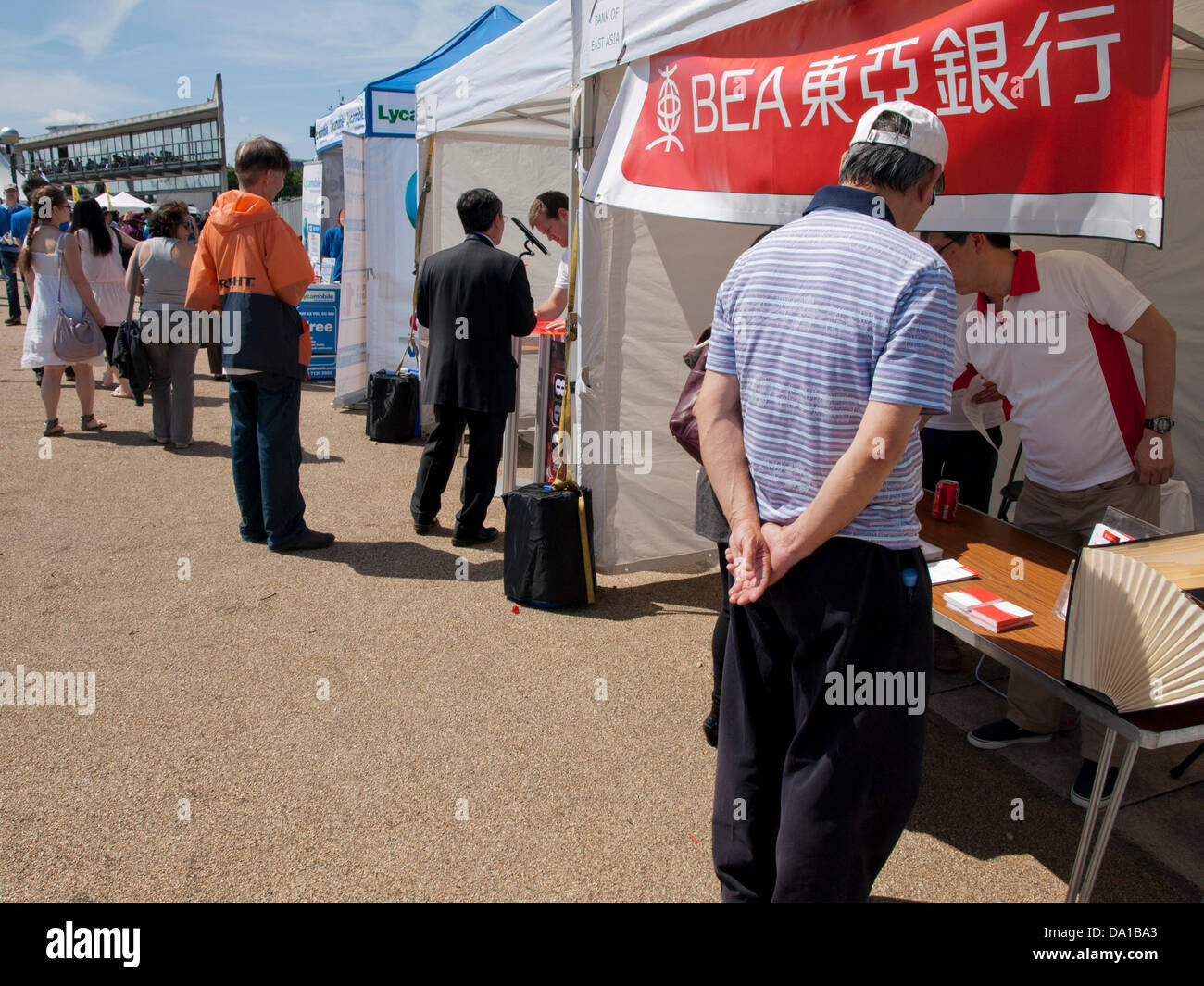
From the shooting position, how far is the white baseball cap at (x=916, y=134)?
1.60 metres

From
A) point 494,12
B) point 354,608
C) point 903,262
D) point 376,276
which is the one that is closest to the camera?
point 903,262

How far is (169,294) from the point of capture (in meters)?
6.51

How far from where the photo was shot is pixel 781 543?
163cm

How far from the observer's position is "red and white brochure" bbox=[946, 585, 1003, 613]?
2441 mm

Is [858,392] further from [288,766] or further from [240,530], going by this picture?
[240,530]

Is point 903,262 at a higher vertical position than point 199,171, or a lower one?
lower

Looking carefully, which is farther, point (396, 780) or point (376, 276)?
point (376, 276)

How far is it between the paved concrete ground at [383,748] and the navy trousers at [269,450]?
0.25 meters

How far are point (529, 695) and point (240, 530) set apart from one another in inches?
98.8

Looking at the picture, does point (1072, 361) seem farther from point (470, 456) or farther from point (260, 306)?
point (260, 306)

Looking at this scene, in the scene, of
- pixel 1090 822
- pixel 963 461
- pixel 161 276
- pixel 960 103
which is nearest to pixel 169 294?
pixel 161 276

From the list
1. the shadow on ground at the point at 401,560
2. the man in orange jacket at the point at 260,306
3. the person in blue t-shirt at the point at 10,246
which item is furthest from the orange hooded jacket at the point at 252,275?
the person in blue t-shirt at the point at 10,246

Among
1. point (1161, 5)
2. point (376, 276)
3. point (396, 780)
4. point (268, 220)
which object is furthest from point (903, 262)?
point (376, 276)

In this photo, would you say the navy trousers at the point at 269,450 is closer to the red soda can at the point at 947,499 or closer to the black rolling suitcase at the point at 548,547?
the black rolling suitcase at the point at 548,547
